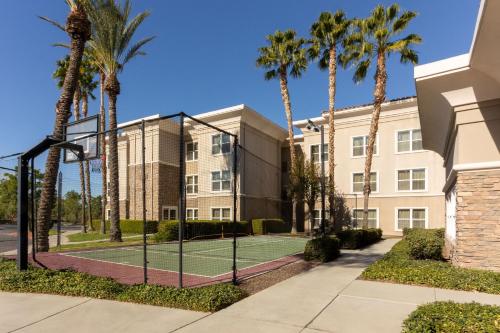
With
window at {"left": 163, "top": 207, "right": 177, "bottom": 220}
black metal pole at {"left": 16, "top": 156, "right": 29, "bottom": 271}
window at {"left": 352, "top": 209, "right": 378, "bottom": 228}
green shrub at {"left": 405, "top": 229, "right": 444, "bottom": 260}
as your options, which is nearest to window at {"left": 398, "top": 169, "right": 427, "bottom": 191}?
window at {"left": 352, "top": 209, "right": 378, "bottom": 228}

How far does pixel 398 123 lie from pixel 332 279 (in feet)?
74.0

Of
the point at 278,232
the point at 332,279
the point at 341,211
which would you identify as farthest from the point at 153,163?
the point at 332,279

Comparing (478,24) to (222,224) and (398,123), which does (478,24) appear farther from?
(398,123)

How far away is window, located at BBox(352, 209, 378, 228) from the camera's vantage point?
92.3 ft

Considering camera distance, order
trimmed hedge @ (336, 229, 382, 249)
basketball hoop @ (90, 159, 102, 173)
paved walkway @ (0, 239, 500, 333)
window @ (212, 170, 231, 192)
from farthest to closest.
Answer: window @ (212, 170, 231, 192)
trimmed hedge @ (336, 229, 382, 249)
basketball hoop @ (90, 159, 102, 173)
paved walkway @ (0, 239, 500, 333)

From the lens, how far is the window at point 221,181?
28473mm

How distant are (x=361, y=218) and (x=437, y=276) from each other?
21.5 m

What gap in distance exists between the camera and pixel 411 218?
26.6 metres

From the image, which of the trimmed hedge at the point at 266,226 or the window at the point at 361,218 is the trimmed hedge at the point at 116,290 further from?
the window at the point at 361,218

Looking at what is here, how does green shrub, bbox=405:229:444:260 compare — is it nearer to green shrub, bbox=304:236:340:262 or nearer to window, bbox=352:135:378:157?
green shrub, bbox=304:236:340:262

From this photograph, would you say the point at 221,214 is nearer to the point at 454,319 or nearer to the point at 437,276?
the point at 437,276

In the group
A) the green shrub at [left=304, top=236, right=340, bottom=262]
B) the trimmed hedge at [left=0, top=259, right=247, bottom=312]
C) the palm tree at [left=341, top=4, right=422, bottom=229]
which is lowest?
the green shrub at [left=304, top=236, right=340, bottom=262]

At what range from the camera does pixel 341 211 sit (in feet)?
96.9

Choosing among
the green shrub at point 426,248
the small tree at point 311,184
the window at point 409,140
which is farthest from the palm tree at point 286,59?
the green shrub at point 426,248
